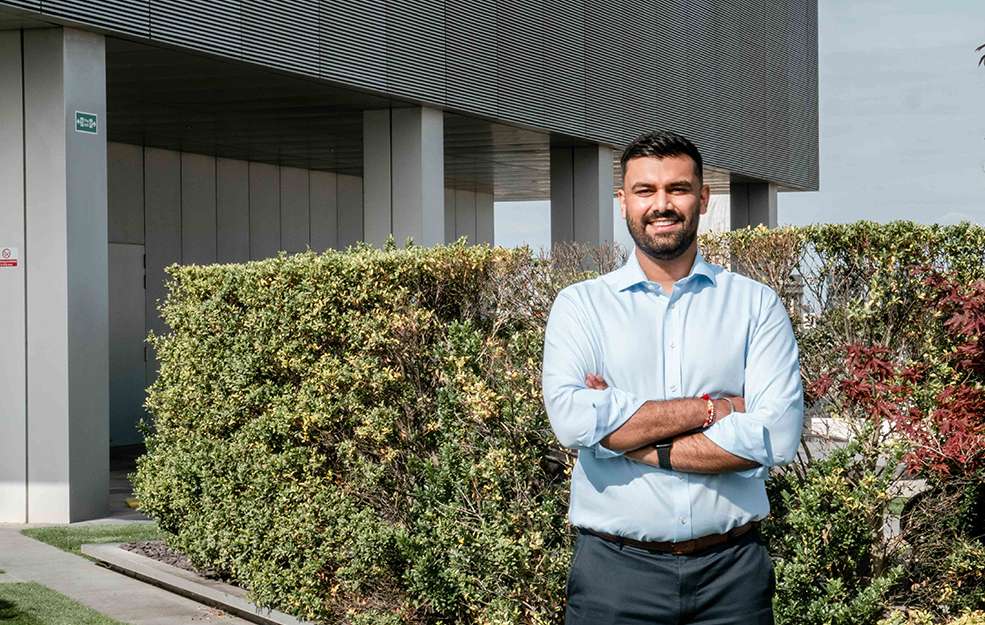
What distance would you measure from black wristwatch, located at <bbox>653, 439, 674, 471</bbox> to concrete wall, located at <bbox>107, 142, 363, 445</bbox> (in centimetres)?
1618

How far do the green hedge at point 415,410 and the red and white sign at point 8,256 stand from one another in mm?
4474

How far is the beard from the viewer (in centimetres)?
328

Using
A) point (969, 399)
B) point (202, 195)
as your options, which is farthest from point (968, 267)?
point (202, 195)

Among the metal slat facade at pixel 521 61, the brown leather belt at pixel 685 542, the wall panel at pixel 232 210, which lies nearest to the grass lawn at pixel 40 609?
the brown leather belt at pixel 685 542

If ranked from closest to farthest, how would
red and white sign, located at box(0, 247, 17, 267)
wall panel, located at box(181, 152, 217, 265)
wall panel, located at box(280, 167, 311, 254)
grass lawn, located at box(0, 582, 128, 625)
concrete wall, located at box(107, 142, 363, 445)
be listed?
grass lawn, located at box(0, 582, 128, 625) < red and white sign, located at box(0, 247, 17, 267) < concrete wall, located at box(107, 142, 363, 445) < wall panel, located at box(181, 152, 217, 265) < wall panel, located at box(280, 167, 311, 254)

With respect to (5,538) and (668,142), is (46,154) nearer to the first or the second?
(5,538)

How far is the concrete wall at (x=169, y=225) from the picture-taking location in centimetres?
1895

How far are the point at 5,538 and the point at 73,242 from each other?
2926 mm

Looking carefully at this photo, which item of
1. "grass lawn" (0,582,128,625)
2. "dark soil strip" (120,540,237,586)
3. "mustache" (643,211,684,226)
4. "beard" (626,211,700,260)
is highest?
"mustache" (643,211,684,226)

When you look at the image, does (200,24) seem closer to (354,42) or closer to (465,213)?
(354,42)

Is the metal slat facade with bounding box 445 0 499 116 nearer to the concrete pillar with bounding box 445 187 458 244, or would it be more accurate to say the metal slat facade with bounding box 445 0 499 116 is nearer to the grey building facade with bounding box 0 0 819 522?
the grey building facade with bounding box 0 0 819 522

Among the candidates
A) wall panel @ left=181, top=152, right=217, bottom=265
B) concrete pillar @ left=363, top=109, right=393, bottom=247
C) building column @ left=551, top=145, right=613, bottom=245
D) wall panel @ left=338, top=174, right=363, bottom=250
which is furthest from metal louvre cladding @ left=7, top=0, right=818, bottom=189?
wall panel @ left=338, top=174, right=363, bottom=250

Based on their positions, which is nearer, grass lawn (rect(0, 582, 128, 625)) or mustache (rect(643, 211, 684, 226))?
mustache (rect(643, 211, 684, 226))

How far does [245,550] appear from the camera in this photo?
7332 millimetres
